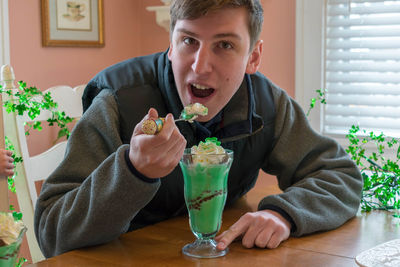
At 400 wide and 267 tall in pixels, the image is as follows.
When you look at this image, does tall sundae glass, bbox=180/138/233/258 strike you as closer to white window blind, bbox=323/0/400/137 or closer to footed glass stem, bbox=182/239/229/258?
footed glass stem, bbox=182/239/229/258

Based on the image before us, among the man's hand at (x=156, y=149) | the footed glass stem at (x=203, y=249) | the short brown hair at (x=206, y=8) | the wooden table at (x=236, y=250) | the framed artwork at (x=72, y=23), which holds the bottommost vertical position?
the wooden table at (x=236, y=250)

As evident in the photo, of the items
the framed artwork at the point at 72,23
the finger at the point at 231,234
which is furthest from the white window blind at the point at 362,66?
the finger at the point at 231,234

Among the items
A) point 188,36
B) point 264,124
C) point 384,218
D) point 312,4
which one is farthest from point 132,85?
point 312,4

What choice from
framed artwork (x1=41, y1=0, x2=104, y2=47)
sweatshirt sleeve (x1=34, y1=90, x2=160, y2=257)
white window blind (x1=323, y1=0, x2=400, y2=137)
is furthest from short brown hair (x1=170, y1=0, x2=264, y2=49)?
framed artwork (x1=41, y1=0, x2=104, y2=47)

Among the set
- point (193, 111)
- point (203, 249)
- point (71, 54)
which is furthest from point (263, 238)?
point (71, 54)

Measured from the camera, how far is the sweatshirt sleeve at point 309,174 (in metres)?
1.43

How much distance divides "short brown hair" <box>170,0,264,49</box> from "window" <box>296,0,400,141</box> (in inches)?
51.9

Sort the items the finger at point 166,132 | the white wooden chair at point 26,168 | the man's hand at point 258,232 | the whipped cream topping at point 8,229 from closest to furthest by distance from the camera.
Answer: the whipped cream topping at point 8,229 < the finger at point 166,132 < the man's hand at point 258,232 < the white wooden chair at point 26,168

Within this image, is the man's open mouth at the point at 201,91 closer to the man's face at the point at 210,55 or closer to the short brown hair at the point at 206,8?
the man's face at the point at 210,55

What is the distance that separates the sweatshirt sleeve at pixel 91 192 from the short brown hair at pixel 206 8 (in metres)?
0.31

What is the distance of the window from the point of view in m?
2.61

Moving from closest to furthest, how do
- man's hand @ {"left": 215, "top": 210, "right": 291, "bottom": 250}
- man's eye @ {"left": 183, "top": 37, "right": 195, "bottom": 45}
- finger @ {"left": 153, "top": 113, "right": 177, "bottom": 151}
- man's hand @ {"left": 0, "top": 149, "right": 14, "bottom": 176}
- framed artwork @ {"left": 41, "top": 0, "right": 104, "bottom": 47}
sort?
finger @ {"left": 153, "top": 113, "right": 177, "bottom": 151} < man's hand @ {"left": 215, "top": 210, "right": 291, "bottom": 250} < man's eye @ {"left": 183, "top": 37, "right": 195, "bottom": 45} < man's hand @ {"left": 0, "top": 149, "right": 14, "bottom": 176} < framed artwork @ {"left": 41, "top": 0, "right": 104, "bottom": 47}

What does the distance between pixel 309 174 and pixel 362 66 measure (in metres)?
1.23

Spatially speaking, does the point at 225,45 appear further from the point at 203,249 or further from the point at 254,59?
the point at 203,249
